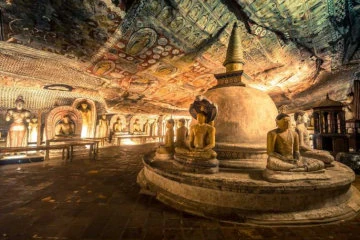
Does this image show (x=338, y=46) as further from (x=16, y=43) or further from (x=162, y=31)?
(x=16, y=43)

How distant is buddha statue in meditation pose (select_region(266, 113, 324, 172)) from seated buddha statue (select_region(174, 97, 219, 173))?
1119mm

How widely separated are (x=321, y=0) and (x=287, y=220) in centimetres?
929

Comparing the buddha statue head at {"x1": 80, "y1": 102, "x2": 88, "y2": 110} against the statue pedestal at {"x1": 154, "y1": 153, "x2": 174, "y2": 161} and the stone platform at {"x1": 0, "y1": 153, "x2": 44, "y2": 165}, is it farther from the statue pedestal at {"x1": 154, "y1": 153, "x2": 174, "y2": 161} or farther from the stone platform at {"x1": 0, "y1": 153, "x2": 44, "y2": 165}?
the statue pedestal at {"x1": 154, "y1": 153, "x2": 174, "y2": 161}

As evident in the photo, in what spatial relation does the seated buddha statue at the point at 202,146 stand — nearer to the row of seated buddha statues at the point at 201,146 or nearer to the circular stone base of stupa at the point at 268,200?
the row of seated buddha statues at the point at 201,146

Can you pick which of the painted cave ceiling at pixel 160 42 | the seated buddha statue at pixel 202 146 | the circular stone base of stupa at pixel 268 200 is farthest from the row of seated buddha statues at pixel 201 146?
the painted cave ceiling at pixel 160 42

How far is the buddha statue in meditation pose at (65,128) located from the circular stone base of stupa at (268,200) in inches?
380

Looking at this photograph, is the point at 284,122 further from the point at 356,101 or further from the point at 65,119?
the point at 65,119

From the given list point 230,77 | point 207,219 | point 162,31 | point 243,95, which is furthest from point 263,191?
point 162,31

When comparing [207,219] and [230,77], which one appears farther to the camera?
[230,77]

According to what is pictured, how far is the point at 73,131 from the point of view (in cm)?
1029

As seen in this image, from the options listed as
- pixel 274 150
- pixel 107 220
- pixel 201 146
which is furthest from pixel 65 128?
pixel 274 150

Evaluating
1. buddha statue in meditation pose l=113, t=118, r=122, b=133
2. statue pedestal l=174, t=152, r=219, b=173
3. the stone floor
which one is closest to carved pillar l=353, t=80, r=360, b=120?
the stone floor

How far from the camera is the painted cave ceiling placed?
611 centimetres

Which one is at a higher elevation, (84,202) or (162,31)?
(162,31)
